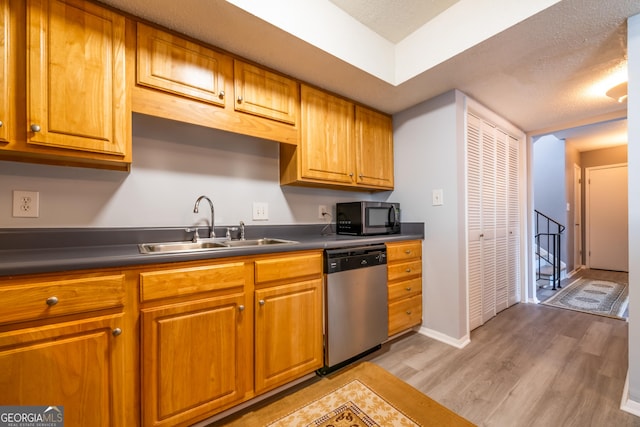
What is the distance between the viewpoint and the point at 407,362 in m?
1.91

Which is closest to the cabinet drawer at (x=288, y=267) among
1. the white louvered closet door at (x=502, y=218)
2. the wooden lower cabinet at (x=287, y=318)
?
the wooden lower cabinet at (x=287, y=318)

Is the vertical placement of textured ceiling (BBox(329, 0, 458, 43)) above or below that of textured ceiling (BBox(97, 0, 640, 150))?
above

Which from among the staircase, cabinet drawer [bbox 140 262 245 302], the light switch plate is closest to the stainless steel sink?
cabinet drawer [bbox 140 262 245 302]

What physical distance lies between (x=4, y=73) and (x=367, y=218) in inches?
82.7

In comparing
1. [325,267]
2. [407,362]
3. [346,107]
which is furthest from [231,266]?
[346,107]

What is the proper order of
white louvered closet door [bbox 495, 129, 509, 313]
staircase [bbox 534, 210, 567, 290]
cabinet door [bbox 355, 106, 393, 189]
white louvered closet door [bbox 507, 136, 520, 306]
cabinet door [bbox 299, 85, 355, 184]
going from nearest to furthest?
cabinet door [bbox 299, 85, 355, 184] → cabinet door [bbox 355, 106, 393, 189] → white louvered closet door [bbox 495, 129, 509, 313] → white louvered closet door [bbox 507, 136, 520, 306] → staircase [bbox 534, 210, 567, 290]

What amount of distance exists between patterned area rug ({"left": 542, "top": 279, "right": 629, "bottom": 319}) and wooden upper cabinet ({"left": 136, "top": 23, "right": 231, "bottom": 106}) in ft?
13.3

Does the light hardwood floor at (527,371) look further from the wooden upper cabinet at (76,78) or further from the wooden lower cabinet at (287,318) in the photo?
the wooden upper cabinet at (76,78)

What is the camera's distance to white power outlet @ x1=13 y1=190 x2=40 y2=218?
51.5 inches

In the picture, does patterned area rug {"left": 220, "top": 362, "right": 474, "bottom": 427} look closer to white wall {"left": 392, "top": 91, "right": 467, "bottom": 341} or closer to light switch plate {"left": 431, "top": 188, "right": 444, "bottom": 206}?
white wall {"left": 392, "top": 91, "right": 467, "bottom": 341}

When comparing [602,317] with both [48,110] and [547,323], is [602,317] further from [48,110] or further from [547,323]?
[48,110]

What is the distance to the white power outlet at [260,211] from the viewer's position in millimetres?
2054

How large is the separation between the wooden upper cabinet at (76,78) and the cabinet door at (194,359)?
2.80ft

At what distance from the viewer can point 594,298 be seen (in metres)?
3.28
